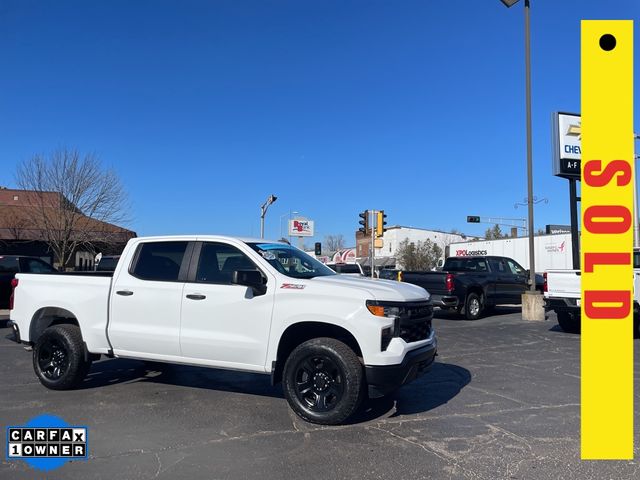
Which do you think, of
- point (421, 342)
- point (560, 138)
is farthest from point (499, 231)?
point (421, 342)

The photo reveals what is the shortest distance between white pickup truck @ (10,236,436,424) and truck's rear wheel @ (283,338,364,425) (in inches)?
0.4

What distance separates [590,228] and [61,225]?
84.0ft

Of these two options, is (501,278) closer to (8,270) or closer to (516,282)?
(516,282)

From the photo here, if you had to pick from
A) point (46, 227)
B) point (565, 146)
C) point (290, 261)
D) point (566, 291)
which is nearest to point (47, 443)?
point (290, 261)

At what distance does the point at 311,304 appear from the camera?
5.05m

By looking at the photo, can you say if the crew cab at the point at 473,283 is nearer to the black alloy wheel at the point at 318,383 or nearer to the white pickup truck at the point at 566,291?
the white pickup truck at the point at 566,291

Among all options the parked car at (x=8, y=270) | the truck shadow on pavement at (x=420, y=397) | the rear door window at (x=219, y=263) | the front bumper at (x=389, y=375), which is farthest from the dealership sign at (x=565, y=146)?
the parked car at (x=8, y=270)

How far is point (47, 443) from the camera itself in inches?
177

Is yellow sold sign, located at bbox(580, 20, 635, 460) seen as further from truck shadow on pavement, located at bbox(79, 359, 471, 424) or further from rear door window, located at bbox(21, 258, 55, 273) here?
rear door window, located at bbox(21, 258, 55, 273)

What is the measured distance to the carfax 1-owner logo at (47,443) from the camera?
4.09 m

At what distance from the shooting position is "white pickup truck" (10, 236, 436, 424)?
4883 mm

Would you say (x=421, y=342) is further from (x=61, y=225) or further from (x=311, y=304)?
(x=61, y=225)

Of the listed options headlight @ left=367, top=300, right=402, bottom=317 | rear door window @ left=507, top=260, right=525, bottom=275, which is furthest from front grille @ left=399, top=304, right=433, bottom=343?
rear door window @ left=507, top=260, right=525, bottom=275

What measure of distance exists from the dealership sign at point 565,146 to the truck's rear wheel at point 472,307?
567 centimetres
